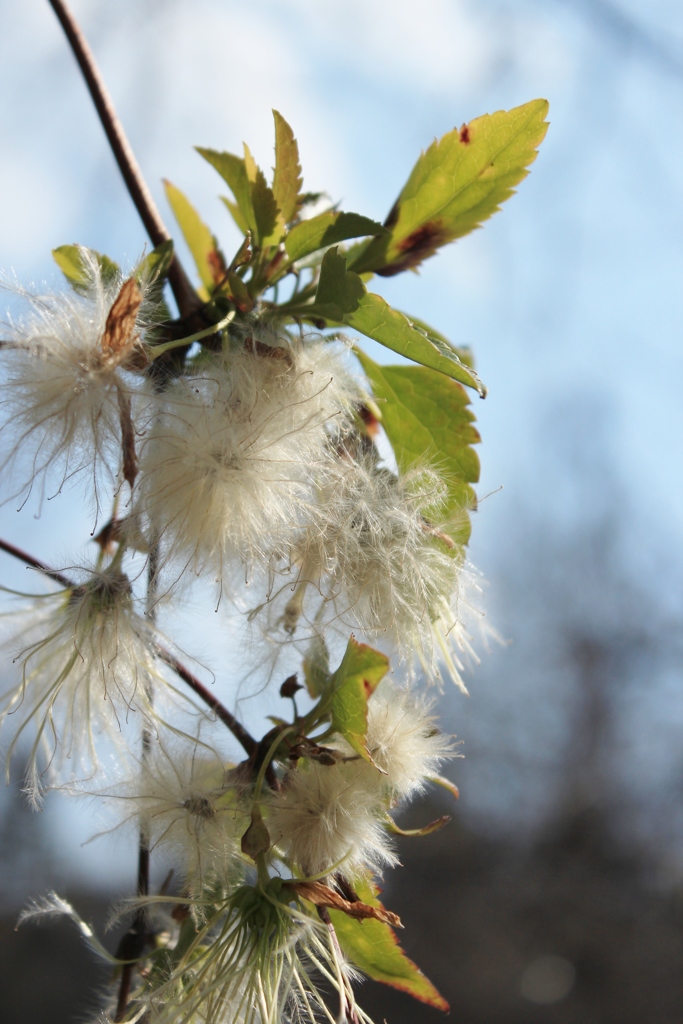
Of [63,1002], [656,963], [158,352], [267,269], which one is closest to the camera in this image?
[158,352]

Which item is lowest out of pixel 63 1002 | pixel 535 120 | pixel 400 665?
pixel 63 1002

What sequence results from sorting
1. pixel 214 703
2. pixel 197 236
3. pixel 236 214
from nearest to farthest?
1. pixel 214 703
2. pixel 236 214
3. pixel 197 236

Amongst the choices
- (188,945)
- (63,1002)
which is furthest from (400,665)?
(63,1002)

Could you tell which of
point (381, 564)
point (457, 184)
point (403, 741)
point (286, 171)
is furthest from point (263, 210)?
point (403, 741)

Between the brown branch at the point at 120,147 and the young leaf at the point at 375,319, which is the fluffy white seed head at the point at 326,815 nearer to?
the young leaf at the point at 375,319

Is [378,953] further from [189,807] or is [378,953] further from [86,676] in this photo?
[86,676]

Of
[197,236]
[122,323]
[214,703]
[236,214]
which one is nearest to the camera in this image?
[122,323]

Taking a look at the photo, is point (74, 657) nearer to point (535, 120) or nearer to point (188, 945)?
point (188, 945)

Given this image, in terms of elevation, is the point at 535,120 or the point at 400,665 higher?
the point at 535,120
